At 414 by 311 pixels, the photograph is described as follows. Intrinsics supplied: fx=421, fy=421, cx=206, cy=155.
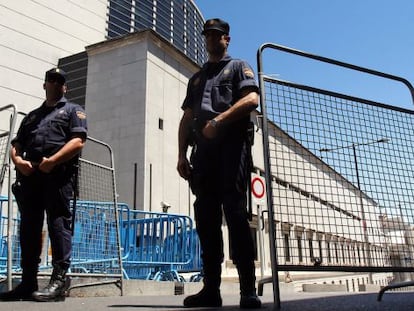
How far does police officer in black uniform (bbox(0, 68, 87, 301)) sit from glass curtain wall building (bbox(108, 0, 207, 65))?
107 feet

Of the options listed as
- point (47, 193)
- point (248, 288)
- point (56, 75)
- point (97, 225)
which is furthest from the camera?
point (97, 225)

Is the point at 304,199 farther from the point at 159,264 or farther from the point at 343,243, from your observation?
the point at 159,264

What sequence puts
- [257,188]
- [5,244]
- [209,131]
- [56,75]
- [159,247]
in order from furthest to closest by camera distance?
[257,188]
[159,247]
[5,244]
[56,75]
[209,131]

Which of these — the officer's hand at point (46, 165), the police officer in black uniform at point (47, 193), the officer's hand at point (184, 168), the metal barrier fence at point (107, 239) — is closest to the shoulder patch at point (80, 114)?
the police officer in black uniform at point (47, 193)

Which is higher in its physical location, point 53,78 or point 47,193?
point 53,78

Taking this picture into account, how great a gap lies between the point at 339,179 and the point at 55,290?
250cm

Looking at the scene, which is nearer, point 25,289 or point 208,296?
point 208,296

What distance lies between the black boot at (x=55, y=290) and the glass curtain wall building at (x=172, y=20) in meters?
33.1

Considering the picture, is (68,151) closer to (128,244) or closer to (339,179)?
(339,179)

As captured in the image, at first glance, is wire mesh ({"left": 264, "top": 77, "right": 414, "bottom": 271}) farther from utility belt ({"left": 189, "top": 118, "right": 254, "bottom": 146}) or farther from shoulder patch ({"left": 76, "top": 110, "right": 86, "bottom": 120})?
shoulder patch ({"left": 76, "top": 110, "right": 86, "bottom": 120})

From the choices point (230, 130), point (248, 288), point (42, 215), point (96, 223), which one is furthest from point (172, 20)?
point (248, 288)

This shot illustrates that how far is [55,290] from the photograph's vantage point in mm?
3398

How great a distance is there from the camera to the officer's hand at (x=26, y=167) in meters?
3.47

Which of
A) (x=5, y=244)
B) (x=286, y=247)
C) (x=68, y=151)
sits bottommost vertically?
(x=286, y=247)
